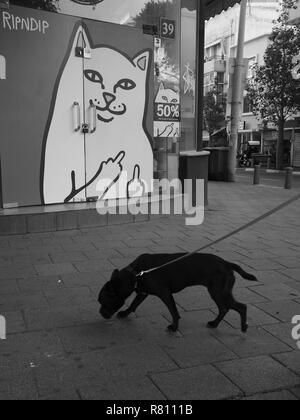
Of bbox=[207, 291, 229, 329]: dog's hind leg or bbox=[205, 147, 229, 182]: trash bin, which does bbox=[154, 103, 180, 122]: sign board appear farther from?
bbox=[205, 147, 229, 182]: trash bin

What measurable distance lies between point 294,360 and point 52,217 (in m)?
4.44

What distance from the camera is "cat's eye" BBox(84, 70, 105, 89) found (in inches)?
283

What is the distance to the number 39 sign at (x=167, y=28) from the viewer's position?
26.2ft

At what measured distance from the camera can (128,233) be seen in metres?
6.76

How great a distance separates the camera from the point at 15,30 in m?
6.52

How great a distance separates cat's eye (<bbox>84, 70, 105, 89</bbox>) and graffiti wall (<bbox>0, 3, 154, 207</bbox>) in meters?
0.02

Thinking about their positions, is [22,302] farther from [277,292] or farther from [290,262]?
[290,262]

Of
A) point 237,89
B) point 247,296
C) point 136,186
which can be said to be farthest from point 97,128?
point 237,89

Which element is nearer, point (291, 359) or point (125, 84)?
point (291, 359)

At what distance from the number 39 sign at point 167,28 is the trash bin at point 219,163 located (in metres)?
7.22

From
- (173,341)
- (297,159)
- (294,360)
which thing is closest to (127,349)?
(173,341)

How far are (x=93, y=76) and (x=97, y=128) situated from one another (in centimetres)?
80

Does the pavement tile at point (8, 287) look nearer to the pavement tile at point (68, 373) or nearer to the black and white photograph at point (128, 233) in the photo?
the black and white photograph at point (128, 233)
